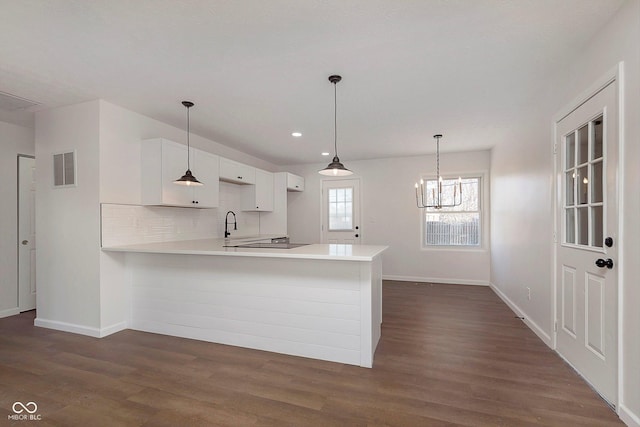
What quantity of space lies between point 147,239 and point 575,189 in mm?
4388

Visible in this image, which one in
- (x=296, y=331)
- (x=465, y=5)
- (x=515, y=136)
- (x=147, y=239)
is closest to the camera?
(x=465, y=5)

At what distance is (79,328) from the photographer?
3299 millimetres

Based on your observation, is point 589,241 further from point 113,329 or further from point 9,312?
point 9,312

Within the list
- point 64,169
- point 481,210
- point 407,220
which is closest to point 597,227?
point 481,210

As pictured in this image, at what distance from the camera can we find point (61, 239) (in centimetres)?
340

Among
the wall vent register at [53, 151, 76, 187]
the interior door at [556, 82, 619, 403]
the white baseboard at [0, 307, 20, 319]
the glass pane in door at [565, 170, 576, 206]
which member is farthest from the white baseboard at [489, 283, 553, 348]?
the white baseboard at [0, 307, 20, 319]

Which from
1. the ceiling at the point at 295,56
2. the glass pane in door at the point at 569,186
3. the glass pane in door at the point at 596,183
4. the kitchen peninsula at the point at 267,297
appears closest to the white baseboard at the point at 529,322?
the glass pane in door at the point at 569,186

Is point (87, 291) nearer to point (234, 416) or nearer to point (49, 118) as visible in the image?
point (49, 118)

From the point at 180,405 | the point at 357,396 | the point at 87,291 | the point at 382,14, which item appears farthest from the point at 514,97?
the point at 87,291

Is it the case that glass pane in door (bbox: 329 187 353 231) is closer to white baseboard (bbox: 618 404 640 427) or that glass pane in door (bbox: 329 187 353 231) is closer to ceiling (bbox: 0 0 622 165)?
ceiling (bbox: 0 0 622 165)

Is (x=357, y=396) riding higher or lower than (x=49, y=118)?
lower

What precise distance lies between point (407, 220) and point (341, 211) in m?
1.37

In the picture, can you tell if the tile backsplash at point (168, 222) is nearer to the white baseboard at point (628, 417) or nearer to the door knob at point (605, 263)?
the door knob at point (605, 263)

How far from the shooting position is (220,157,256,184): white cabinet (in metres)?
4.57
